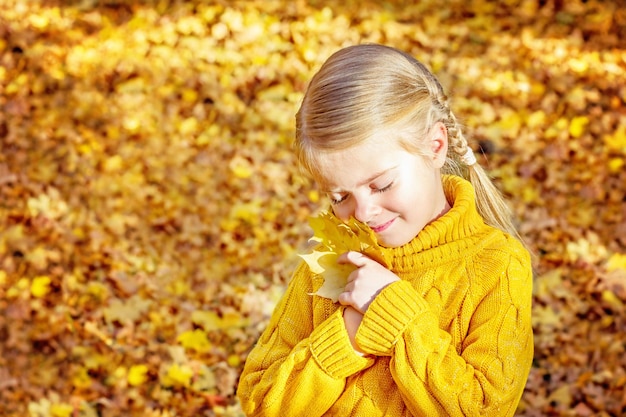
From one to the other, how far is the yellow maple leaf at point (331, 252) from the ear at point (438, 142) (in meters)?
0.28

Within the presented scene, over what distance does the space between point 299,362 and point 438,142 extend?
658 mm

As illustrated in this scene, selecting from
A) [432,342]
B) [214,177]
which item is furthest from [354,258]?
[214,177]

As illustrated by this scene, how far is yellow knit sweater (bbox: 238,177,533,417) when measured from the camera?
1.78 metres

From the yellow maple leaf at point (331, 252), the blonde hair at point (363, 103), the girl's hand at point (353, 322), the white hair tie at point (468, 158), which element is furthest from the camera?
the white hair tie at point (468, 158)

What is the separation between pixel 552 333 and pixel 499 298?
7.47 feet

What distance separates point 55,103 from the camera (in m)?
5.34

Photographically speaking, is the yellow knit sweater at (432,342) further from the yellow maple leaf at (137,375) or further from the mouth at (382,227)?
the yellow maple leaf at (137,375)

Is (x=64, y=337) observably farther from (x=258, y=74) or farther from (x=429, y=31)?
(x=429, y=31)

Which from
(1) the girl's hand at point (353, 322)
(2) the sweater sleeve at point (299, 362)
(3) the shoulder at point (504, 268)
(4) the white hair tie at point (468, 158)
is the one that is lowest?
(2) the sweater sleeve at point (299, 362)

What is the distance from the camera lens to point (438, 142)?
190 cm

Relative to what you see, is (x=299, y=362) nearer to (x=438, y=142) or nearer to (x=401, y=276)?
(x=401, y=276)

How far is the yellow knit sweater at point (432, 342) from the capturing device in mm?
1778

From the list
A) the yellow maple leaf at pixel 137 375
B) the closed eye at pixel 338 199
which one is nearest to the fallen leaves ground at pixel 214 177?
the yellow maple leaf at pixel 137 375

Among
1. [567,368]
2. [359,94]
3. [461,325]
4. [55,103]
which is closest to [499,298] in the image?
[461,325]
